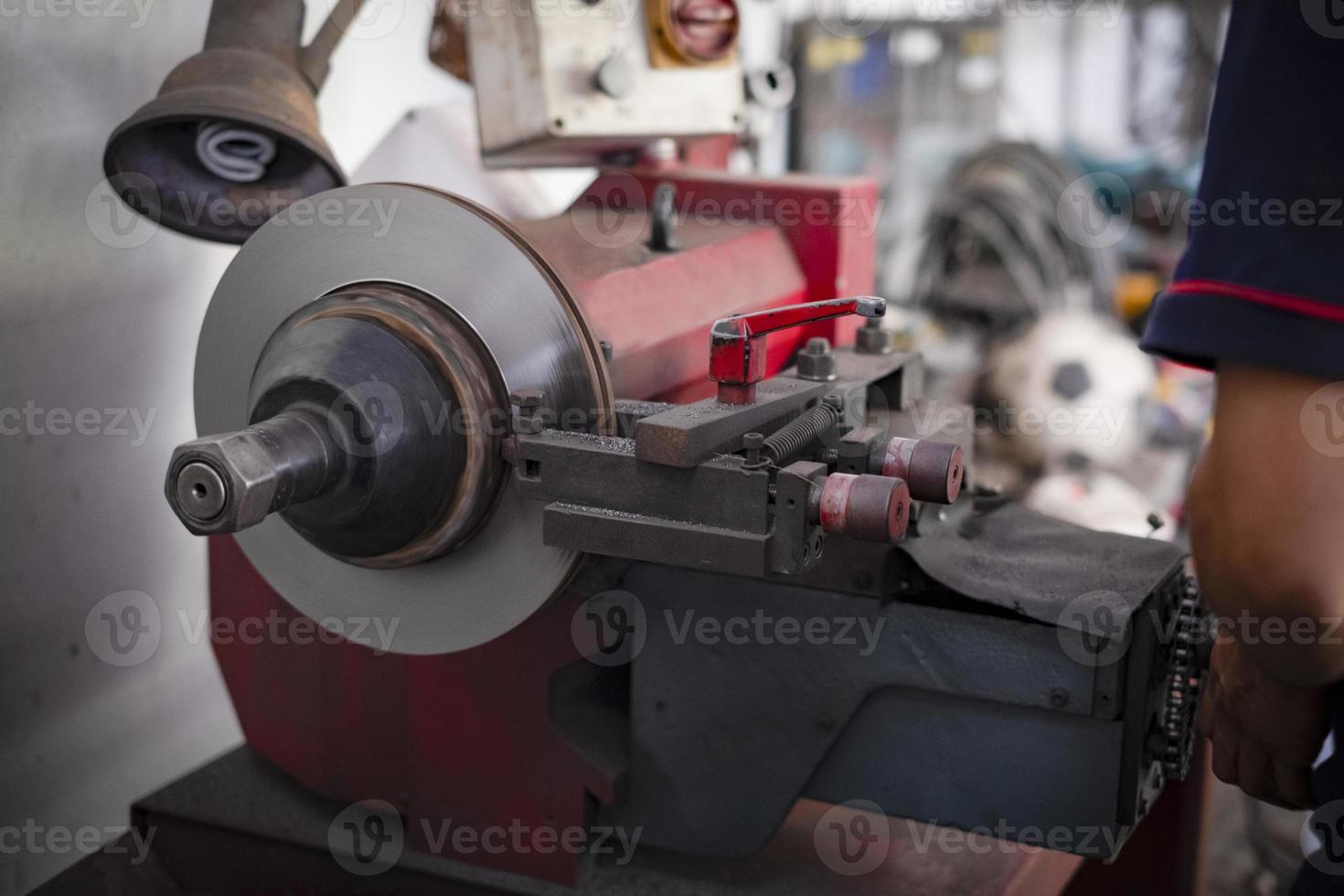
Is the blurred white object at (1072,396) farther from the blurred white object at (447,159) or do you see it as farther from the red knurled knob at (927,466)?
the red knurled knob at (927,466)

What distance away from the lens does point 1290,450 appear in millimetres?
662

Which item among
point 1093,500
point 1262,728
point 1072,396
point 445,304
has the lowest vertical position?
point 1093,500

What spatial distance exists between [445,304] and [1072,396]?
6.13ft

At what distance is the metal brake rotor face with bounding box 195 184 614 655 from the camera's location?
2.97ft

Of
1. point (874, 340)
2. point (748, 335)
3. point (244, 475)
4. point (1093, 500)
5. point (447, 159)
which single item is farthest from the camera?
point (1093, 500)

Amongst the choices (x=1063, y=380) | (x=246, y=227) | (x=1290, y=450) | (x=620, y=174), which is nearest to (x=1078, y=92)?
(x=1063, y=380)

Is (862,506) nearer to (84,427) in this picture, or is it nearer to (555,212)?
(84,427)

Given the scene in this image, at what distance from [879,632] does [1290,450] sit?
362 mm

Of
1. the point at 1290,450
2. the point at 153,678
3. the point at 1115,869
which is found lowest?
the point at 1115,869

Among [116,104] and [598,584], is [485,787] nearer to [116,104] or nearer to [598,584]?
[598,584]

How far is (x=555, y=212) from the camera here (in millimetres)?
1805

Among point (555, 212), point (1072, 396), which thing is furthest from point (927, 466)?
point (1072, 396)

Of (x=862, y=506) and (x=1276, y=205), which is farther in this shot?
(x=862, y=506)

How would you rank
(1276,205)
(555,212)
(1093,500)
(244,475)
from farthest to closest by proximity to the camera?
(1093,500), (555,212), (244,475), (1276,205)
